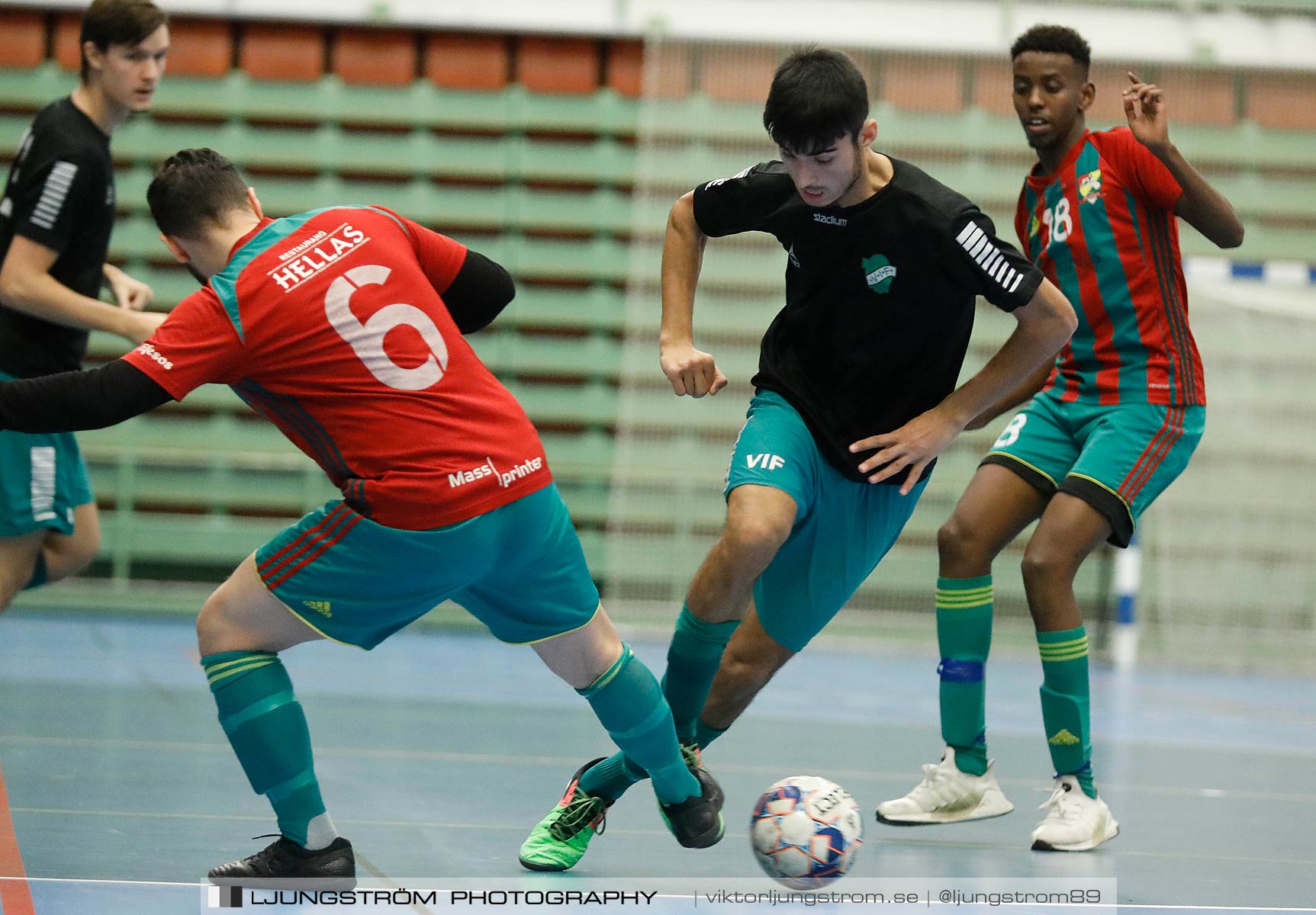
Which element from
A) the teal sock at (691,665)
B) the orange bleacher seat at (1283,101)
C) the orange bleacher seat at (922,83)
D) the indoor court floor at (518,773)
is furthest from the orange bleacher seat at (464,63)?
the teal sock at (691,665)

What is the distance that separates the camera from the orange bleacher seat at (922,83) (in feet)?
29.0

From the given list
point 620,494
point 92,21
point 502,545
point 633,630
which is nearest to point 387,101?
point 620,494

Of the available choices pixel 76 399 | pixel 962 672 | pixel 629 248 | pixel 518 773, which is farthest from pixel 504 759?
pixel 629 248

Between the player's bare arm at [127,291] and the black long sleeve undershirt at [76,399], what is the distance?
1.93 m

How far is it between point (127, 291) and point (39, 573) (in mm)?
920

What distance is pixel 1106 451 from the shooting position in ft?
12.5

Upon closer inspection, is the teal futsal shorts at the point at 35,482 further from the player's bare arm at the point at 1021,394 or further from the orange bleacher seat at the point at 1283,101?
the orange bleacher seat at the point at 1283,101

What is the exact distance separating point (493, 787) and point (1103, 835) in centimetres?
164

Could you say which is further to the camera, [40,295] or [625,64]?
[625,64]

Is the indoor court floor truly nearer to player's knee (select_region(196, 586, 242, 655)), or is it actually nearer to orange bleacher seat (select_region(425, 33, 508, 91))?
player's knee (select_region(196, 586, 242, 655))

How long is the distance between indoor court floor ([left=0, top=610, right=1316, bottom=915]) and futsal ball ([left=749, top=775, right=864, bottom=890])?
79mm

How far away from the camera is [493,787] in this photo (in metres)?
4.10

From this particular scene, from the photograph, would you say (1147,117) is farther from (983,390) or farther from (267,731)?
(267,731)

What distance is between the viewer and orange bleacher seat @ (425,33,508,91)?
29.8ft
